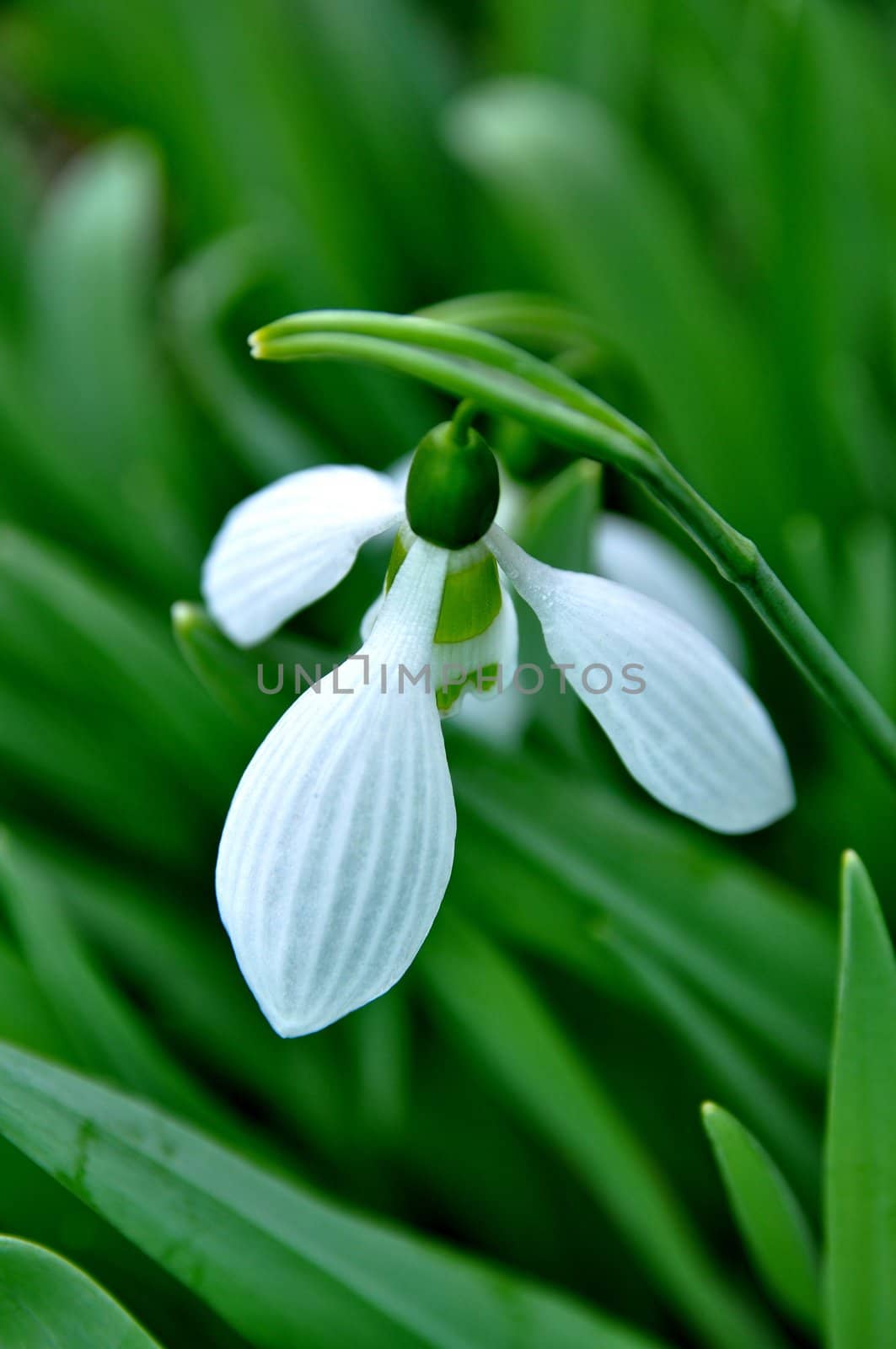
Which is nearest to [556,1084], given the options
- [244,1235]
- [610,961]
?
[610,961]

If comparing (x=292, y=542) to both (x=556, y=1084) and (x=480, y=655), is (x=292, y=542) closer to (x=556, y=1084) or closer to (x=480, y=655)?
(x=480, y=655)

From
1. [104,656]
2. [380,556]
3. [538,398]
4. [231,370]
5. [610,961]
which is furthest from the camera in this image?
[231,370]

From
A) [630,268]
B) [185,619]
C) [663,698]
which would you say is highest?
[630,268]

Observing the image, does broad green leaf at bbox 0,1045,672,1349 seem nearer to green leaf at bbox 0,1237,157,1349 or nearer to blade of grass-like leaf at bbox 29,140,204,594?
green leaf at bbox 0,1237,157,1349

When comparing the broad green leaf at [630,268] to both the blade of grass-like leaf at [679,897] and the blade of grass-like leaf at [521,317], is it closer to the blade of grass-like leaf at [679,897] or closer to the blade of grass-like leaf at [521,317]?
the blade of grass-like leaf at [521,317]

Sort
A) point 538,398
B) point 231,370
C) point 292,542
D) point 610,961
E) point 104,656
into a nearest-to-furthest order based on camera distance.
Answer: point 538,398 < point 292,542 < point 610,961 < point 104,656 < point 231,370

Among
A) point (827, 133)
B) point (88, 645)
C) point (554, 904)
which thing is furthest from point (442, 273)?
point (554, 904)

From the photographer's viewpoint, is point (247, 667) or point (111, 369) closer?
point (247, 667)

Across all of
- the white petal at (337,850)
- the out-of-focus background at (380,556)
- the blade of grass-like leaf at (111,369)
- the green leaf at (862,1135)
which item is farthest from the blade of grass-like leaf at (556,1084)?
the blade of grass-like leaf at (111,369)
